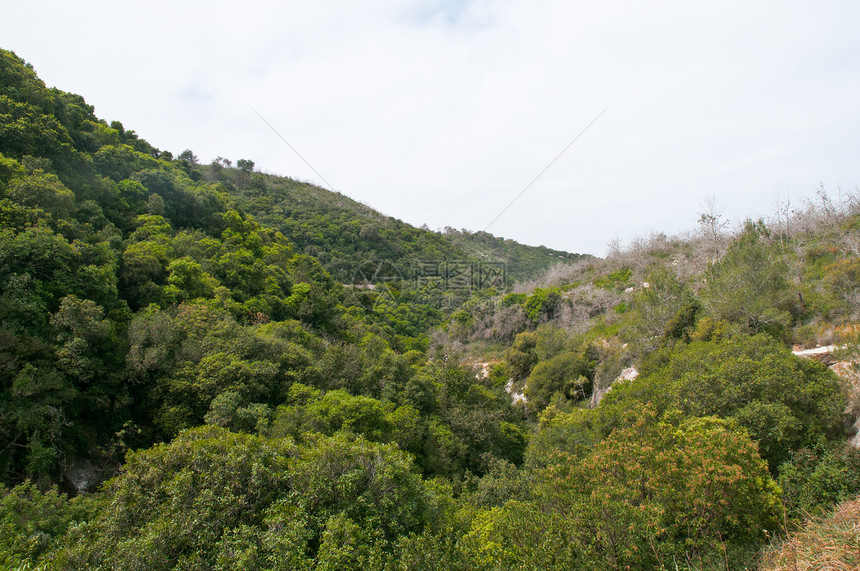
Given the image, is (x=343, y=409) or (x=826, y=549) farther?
(x=343, y=409)

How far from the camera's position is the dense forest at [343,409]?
7746 millimetres

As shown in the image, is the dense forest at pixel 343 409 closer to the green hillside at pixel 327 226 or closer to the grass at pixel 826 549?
the grass at pixel 826 549

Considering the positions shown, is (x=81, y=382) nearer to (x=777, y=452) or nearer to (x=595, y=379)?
(x=777, y=452)

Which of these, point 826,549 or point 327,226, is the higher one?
point 327,226

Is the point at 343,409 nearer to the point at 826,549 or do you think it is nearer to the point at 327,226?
the point at 826,549

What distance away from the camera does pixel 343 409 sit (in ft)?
49.5

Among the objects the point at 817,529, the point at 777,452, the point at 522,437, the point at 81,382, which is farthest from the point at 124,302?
the point at 777,452

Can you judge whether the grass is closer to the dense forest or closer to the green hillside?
the dense forest

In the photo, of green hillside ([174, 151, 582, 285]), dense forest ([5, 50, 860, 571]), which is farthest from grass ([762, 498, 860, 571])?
green hillside ([174, 151, 582, 285])

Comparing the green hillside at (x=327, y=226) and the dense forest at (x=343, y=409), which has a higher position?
the green hillside at (x=327, y=226)

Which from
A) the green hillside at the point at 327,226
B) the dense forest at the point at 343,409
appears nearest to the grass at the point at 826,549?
the dense forest at the point at 343,409

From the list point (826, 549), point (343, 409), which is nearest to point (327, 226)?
point (343, 409)

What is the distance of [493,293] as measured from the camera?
6150cm

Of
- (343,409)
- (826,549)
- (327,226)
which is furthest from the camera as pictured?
(327,226)
